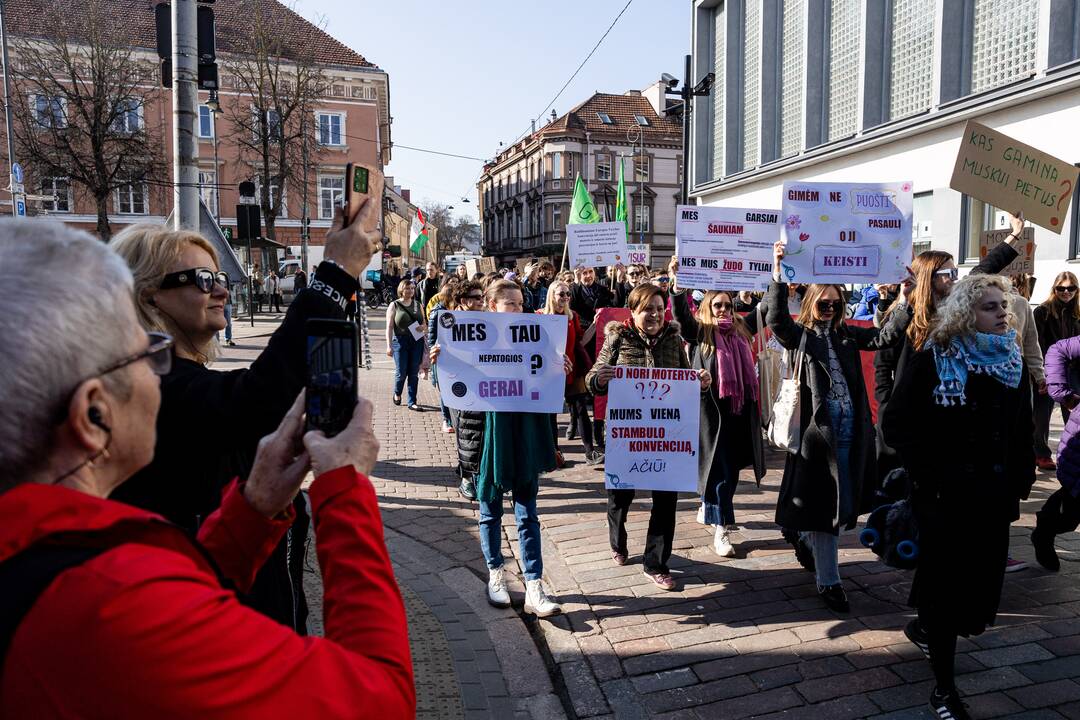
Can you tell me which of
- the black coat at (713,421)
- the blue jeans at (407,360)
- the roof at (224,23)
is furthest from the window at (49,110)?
the black coat at (713,421)

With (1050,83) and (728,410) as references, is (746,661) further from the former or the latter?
(1050,83)

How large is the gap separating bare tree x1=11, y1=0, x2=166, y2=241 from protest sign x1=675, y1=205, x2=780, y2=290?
3711 cm

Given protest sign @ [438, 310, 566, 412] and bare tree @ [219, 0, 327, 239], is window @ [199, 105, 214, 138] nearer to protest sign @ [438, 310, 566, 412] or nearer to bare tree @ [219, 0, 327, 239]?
bare tree @ [219, 0, 327, 239]

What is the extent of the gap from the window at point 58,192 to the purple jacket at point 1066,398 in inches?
1625

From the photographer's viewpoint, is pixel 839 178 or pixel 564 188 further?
pixel 564 188

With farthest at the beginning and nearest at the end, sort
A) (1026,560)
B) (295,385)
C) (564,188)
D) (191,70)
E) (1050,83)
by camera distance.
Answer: (564,188), (1050,83), (191,70), (1026,560), (295,385)

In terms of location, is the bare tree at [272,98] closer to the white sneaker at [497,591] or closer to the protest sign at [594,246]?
the protest sign at [594,246]

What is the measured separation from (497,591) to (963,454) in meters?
2.64

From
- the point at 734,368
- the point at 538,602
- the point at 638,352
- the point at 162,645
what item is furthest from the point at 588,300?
the point at 162,645

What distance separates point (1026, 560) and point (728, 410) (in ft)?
7.04

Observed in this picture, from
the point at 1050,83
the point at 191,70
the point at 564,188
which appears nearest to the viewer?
the point at 191,70

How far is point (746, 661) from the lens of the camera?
158 inches

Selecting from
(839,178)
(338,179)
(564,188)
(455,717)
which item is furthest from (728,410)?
(564,188)

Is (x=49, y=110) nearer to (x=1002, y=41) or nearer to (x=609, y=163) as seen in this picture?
(x=1002, y=41)
